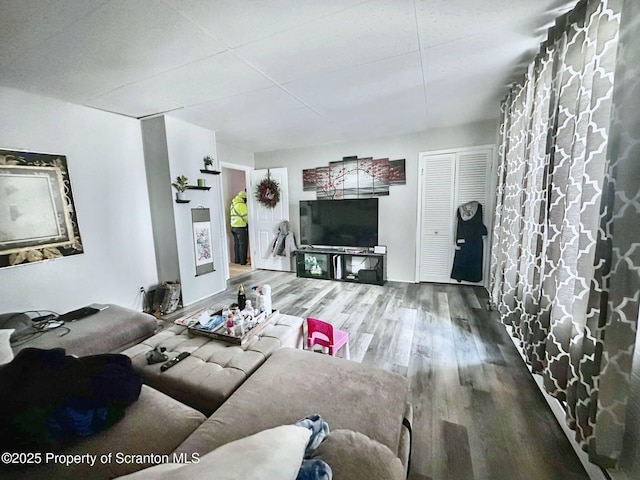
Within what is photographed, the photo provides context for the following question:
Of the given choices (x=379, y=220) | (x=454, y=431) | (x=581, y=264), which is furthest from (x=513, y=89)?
(x=454, y=431)

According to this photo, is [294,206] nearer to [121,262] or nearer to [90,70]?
[121,262]

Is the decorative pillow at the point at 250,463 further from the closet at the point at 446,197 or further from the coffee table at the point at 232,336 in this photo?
the closet at the point at 446,197

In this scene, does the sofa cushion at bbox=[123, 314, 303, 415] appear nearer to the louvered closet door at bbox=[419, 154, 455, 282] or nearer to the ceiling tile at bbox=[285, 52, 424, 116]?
the ceiling tile at bbox=[285, 52, 424, 116]

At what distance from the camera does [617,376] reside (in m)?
0.99

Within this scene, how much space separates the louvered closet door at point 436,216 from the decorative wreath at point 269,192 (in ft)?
8.40

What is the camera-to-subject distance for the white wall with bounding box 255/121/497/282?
12.0ft

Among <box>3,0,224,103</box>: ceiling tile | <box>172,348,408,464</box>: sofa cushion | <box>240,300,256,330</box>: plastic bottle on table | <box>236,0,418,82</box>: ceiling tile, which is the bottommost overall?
<box>172,348,408,464</box>: sofa cushion

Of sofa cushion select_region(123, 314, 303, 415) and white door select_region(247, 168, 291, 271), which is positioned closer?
sofa cushion select_region(123, 314, 303, 415)

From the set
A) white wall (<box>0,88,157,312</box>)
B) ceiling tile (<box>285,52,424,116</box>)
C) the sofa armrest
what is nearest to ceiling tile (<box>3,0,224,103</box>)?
white wall (<box>0,88,157,312</box>)

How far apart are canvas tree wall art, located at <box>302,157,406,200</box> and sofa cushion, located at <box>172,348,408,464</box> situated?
3289 mm

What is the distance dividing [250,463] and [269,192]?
459cm

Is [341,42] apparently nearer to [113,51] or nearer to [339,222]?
[113,51]

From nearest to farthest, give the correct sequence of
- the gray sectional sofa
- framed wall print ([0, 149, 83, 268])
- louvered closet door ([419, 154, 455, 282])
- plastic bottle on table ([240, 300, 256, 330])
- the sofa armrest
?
the gray sectional sofa
the sofa armrest
plastic bottle on table ([240, 300, 256, 330])
framed wall print ([0, 149, 83, 268])
louvered closet door ([419, 154, 455, 282])

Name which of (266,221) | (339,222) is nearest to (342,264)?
(339,222)
